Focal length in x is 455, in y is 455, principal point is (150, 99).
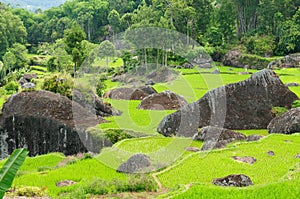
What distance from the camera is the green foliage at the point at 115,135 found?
1862 centimetres

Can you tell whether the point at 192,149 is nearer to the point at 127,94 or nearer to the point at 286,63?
the point at 127,94

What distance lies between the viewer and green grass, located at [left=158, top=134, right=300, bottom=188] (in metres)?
12.8

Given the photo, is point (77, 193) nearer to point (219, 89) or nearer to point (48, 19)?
point (219, 89)

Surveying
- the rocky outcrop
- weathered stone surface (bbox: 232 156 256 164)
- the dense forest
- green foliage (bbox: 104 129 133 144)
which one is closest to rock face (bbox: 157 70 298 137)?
green foliage (bbox: 104 129 133 144)

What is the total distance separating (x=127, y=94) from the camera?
3344cm

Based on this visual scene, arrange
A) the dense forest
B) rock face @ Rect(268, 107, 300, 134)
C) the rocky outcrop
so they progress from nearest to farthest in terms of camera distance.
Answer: rock face @ Rect(268, 107, 300, 134) < the rocky outcrop < the dense forest

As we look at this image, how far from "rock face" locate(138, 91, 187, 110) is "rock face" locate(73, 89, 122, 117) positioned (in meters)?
2.19

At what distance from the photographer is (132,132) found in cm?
1970

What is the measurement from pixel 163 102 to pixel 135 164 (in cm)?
1365

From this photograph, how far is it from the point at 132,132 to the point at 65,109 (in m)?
3.14

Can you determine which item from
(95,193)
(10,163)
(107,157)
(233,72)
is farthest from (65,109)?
(233,72)

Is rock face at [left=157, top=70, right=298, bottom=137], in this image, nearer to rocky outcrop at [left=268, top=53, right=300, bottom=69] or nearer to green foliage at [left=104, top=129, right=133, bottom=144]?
green foliage at [left=104, top=129, right=133, bottom=144]

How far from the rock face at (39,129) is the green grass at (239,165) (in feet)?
18.2

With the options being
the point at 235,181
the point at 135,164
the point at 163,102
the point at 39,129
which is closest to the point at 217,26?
the point at 163,102
